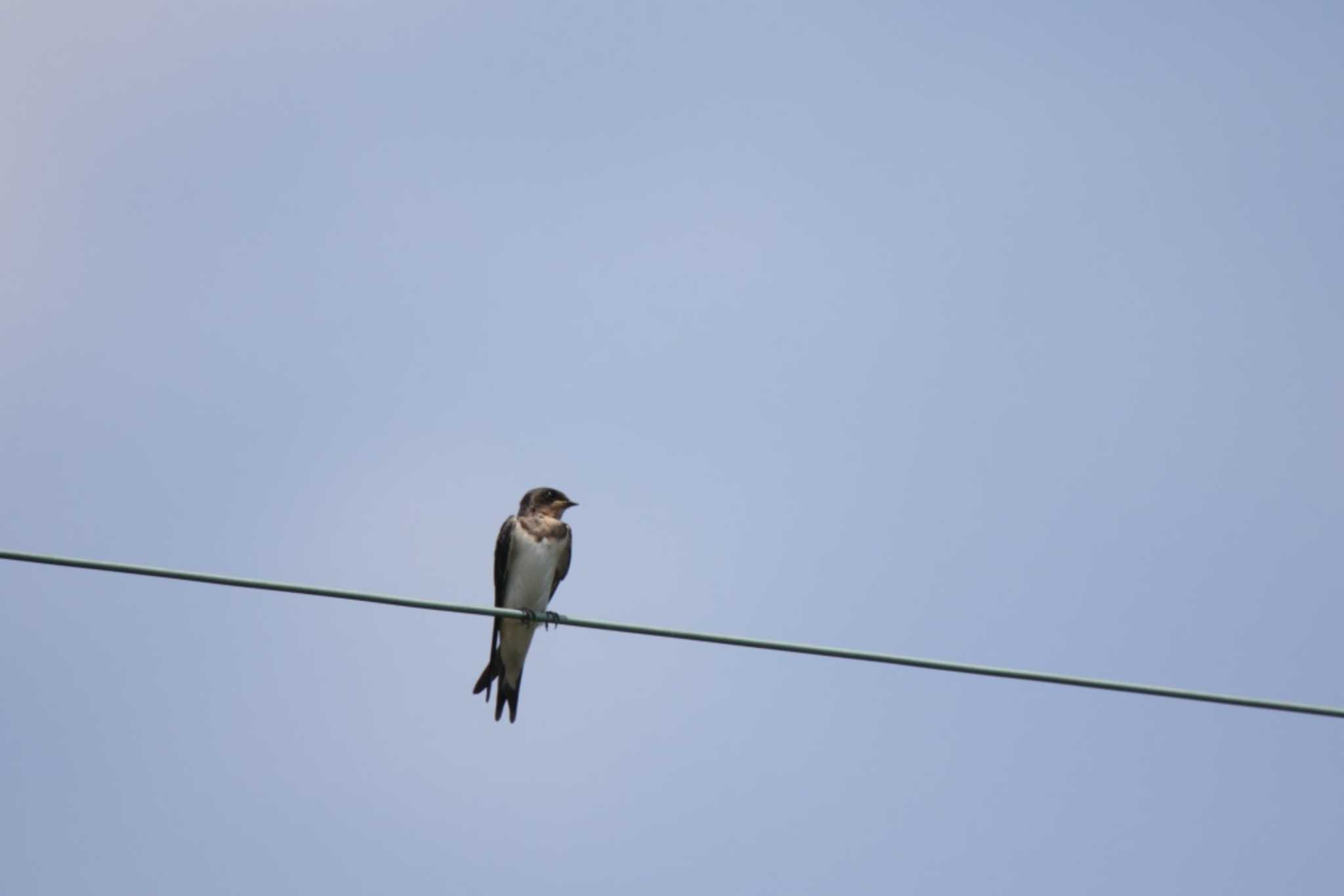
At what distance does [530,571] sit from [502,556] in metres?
0.41

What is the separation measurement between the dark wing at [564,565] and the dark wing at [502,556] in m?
0.04

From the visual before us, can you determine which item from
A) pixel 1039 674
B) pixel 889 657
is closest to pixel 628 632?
pixel 889 657

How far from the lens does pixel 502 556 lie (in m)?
14.6

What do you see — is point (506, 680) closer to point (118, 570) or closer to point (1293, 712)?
point (118, 570)

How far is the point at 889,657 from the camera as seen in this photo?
812 centimetres

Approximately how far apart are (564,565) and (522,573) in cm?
43

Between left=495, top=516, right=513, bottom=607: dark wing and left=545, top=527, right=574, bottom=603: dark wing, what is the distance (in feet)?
0.15

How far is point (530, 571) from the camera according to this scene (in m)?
14.3

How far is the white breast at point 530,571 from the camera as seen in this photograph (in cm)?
1423

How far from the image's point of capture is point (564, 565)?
14.6 metres

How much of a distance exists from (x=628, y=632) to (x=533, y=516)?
19.4 feet

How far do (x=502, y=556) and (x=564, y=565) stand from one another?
0.48 m

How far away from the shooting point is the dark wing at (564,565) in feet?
47.6

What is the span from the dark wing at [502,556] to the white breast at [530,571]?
6cm
